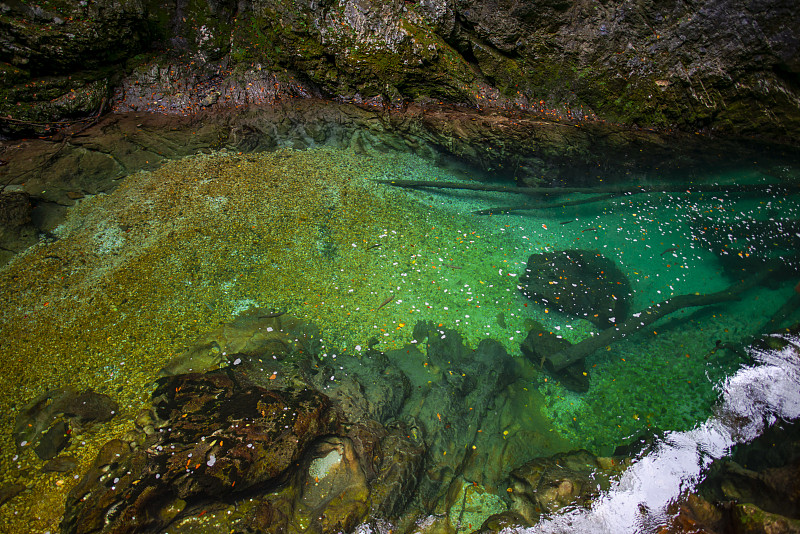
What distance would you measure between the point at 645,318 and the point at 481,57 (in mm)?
4884

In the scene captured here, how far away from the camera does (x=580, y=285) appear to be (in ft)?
Answer: 13.8

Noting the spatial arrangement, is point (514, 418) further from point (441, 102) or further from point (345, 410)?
point (441, 102)

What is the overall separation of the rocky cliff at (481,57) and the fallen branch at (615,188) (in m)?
1.32

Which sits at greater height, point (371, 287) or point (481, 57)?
point (481, 57)

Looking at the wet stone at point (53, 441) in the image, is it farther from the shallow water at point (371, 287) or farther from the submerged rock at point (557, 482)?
the submerged rock at point (557, 482)

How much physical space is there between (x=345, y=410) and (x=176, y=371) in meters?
1.39

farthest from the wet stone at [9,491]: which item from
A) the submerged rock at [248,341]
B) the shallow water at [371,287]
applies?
the submerged rock at [248,341]

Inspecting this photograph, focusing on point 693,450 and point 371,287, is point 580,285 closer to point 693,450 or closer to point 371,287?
point 693,450

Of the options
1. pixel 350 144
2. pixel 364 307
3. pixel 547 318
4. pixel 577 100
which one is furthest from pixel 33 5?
pixel 577 100

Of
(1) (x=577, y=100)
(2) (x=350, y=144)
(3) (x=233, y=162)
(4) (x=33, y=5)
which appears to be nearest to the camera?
(4) (x=33, y=5)

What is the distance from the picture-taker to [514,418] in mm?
3139

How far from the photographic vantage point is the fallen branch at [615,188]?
5219 mm

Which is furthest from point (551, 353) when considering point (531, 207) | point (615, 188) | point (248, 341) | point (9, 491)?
point (9, 491)

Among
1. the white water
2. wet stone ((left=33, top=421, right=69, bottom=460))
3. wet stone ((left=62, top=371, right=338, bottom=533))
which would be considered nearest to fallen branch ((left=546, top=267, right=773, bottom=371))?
the white water
